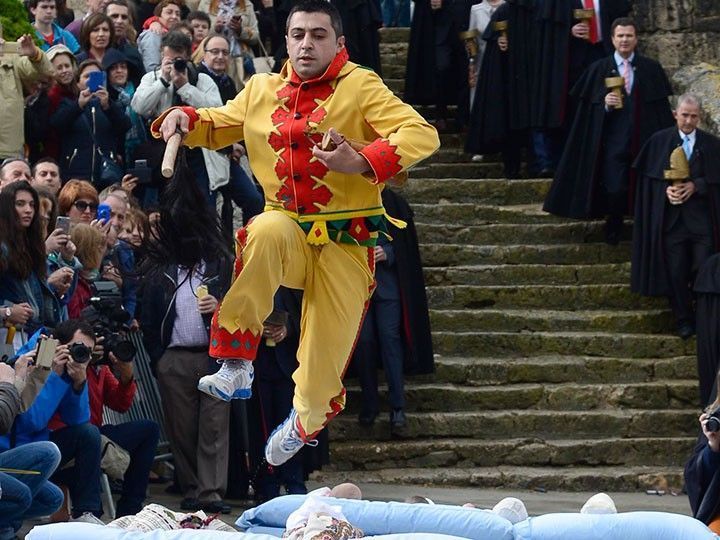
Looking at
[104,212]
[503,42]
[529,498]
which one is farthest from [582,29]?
[104,212]

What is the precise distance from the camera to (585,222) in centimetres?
1549

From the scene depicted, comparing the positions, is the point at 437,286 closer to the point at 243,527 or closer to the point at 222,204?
the point at 222,204

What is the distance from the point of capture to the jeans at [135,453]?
36.4 ft

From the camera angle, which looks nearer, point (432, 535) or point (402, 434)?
point (432, 535)

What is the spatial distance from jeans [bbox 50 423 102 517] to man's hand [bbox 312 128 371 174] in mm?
2963

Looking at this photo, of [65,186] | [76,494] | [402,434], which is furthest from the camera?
[402,434]

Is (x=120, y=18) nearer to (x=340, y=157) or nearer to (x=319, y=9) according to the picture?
(x=319, y=9)

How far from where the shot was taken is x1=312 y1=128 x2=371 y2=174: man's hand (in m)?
8.22

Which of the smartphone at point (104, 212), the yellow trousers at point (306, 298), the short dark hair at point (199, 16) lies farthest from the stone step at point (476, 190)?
the yellow trousers at point (306, 298)

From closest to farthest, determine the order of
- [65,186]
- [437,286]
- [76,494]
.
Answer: [76,494], [65,186], [437,286]

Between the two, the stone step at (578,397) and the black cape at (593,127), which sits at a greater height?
the black cape at (593,127)

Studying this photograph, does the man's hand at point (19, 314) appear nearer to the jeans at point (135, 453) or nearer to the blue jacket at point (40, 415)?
the blue jacket at point (40, 415)

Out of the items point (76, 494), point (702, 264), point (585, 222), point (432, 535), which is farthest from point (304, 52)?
point (585, 222)

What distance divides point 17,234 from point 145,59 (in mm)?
3652
